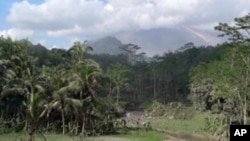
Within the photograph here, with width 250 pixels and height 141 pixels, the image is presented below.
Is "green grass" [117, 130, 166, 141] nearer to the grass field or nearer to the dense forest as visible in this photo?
the grass field

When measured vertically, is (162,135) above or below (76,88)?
below

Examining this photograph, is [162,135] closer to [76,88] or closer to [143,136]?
[143,136]

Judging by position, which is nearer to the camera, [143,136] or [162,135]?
[143,136]

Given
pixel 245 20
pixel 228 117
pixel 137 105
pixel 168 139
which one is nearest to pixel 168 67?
pixel 137 105

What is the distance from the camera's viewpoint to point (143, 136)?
44.1 metres

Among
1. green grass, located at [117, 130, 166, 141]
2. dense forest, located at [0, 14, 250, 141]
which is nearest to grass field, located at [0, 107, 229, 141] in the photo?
green grass, located at [117, 130, 166, 141]

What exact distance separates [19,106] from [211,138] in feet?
71.7

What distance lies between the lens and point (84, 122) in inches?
1715

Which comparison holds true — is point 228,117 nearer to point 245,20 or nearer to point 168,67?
point 245,20

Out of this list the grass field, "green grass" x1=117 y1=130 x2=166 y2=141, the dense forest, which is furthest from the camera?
"green grass" x1=117 y1=130 x2=166 y2=141

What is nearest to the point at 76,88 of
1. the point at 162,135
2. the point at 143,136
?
Result: the point at 143,136

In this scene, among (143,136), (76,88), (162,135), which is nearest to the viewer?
(76,88)

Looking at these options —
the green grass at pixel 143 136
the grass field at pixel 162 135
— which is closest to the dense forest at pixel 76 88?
the grass field at pixel 162 135

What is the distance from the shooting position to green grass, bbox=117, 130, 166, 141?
41.4 m
